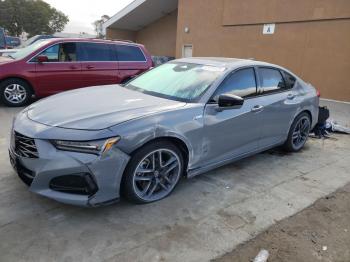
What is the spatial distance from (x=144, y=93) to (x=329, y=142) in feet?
13.3

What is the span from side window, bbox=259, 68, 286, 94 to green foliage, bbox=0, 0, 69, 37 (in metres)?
55.4

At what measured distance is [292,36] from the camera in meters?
12.3

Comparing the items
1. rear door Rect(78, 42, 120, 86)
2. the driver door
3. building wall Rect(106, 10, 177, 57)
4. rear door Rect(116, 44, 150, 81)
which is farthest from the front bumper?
building wall Rect(106, 10, 177, 57)

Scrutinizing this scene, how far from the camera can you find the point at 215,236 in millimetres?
2869

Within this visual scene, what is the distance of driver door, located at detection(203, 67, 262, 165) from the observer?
143 inches

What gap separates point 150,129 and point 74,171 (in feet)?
2.60

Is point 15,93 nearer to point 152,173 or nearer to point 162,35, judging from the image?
point 152,173

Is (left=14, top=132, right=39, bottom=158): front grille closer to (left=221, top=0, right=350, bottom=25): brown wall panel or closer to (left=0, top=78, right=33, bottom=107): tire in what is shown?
(left=0, top=78, right=33, bottom=107): tire

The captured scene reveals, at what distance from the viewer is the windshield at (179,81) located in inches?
147

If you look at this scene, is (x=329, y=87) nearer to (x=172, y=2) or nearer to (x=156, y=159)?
(x=156, y=159)

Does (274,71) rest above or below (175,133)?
above

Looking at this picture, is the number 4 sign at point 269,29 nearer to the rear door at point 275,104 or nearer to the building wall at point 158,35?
the rear door at point 275,104

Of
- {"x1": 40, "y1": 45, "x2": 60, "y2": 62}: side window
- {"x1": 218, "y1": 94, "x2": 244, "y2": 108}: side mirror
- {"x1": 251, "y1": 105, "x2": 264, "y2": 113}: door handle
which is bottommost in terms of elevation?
{"x1": 251, "y1": 105, "x2": 264, "y2": 113}: door handle

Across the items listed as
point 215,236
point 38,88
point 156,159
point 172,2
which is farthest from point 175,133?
point 172,2
